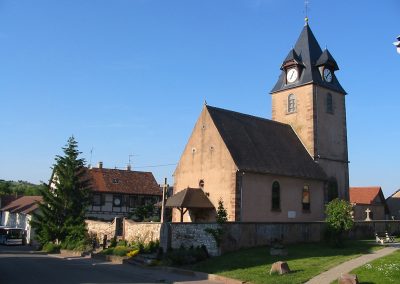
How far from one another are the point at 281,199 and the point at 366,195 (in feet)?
74.7

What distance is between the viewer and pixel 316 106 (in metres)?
38.6

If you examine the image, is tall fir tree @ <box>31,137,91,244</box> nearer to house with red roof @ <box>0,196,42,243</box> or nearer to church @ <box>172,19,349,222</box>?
church @ <box>172,19,349,222</box>

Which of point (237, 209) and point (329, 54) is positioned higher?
point (329, 54)

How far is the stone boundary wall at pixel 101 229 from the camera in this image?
3303cm

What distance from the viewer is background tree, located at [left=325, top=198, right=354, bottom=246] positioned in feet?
87.4

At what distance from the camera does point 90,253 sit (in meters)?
31.7

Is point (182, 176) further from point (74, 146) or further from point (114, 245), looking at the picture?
point (74, 146)

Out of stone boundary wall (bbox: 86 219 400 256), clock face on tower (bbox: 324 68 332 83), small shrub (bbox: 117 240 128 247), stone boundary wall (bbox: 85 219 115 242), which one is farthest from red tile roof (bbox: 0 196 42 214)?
clock face on tower (bbox: 324 68 332 83)

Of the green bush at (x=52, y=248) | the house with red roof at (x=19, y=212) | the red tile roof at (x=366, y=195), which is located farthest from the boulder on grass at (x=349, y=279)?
the house with red roof at (x=19, y=212)

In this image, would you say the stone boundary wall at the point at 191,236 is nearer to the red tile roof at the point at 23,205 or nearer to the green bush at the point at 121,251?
the green bush at the point at 121,251

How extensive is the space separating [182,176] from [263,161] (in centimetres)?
630

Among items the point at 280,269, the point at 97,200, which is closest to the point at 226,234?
the point at 280,269

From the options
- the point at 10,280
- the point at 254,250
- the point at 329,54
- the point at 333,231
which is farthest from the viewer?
the point at 329,54

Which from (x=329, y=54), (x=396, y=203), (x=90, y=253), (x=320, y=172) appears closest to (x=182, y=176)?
(x=90, y=253)
